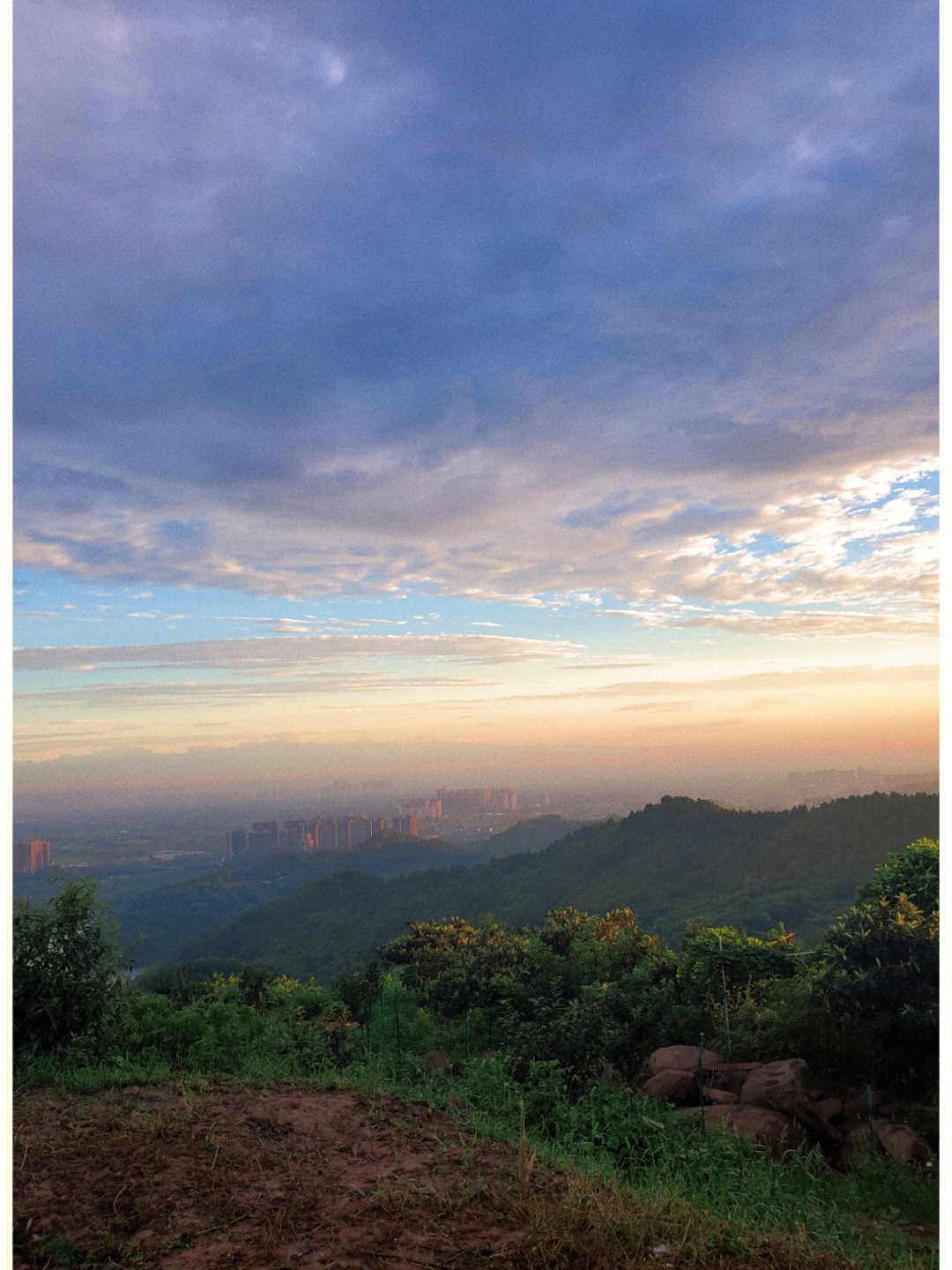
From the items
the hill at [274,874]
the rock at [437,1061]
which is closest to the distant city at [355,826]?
the hill at [274,874]

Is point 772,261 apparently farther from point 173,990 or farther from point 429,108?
point 173,990

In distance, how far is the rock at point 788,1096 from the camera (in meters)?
4.20

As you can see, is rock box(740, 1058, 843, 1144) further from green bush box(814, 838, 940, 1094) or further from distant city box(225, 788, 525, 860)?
distant city box(225, 788, 525, 860)

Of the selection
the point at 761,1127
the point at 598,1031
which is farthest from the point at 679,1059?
the point at 761,1127

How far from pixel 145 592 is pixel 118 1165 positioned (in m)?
4.80

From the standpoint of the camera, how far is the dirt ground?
2342 mm

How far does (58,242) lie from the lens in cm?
417

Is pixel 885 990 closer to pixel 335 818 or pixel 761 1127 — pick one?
pixel 761 1127

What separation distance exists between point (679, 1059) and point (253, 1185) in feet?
10.2

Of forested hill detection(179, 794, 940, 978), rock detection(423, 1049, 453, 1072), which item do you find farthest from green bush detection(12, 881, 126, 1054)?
forested hill detection(179, 794, 940, 978)

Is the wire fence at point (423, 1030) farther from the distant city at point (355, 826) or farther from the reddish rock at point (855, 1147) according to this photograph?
the distant city at point (355, 826)

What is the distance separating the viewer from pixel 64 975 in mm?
4609

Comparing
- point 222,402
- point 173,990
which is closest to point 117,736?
point 173,990

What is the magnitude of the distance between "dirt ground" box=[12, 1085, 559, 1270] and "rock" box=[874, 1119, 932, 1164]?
7.32 ft
